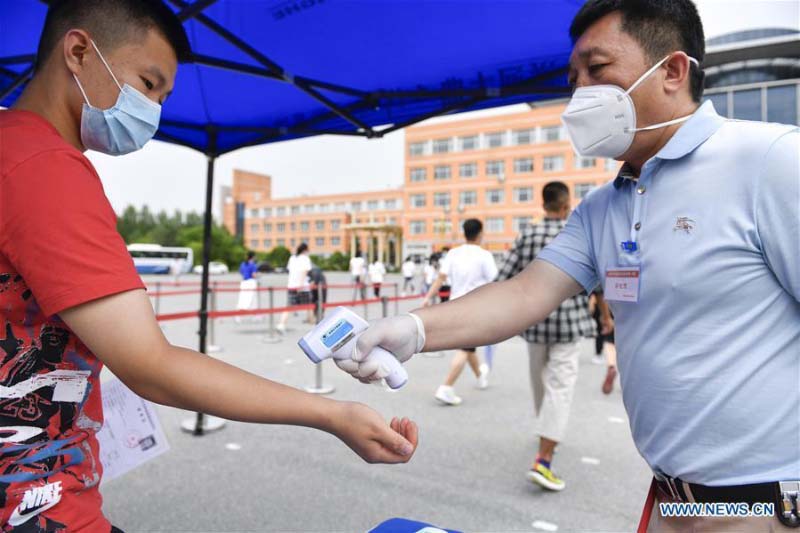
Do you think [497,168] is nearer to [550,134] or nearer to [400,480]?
[550,134]

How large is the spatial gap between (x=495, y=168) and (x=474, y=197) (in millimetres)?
4037

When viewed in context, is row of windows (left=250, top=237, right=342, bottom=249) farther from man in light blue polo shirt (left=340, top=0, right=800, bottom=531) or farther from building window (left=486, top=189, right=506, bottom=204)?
man in light blue polo shirt (left=340, top=0, right=800, bottom=531)

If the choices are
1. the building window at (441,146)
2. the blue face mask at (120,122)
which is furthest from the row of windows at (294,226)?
the blue face mask at (120,122)

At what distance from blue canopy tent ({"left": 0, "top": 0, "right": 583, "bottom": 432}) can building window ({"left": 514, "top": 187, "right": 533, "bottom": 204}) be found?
183ft

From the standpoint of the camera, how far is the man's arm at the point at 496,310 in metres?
1.64

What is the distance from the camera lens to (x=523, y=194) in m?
58.2

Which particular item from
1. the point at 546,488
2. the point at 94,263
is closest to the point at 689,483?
the point at 94,263

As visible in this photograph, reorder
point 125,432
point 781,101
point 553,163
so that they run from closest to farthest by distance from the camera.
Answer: point 125,432 < point 781,101 < point 553,163

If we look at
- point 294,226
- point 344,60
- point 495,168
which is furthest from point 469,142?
point 344,60

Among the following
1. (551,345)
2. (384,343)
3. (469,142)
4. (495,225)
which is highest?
(469,142)

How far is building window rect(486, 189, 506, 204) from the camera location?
195 ft

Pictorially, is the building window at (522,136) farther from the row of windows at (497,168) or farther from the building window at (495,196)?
the building window at (495,196)

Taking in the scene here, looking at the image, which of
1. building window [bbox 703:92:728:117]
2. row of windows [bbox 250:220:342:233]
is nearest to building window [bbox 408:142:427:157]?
row of windows [bbox 250:220:342:233]

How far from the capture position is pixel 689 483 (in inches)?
49.2
